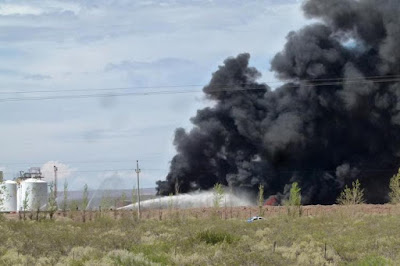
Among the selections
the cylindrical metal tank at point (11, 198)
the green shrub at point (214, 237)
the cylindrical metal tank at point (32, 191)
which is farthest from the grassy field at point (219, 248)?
the cylindrical metal tank at point (11, 198)

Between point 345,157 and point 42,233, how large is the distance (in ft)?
227

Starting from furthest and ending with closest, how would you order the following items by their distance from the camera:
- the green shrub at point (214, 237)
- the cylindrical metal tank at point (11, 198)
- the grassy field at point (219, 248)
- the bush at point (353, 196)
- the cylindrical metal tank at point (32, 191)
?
1. the cylindrical metal tank at point (32, 191)
2. the cylindrical metal tank at point (11, 198)
3. the bush at point (353, 196)
4. the green shrub at point (214, 237)
5. the grassy field at point (219, 248)

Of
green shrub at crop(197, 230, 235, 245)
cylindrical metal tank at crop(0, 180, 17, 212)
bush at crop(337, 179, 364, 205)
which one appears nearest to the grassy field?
green shrub at crop(197, 230, 235, 245)

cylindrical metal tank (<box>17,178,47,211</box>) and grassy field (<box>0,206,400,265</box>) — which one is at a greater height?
cylindrical metal tank (<box>17,178,47,211</box>)

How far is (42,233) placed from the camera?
3738 centimetres

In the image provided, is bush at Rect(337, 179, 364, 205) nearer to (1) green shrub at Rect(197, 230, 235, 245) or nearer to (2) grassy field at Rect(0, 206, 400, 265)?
(2) grassy field at Rect(0, 206, 400, 265)

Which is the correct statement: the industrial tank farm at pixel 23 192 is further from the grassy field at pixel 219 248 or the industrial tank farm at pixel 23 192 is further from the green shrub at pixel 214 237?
the green shrub at pixel 214 237

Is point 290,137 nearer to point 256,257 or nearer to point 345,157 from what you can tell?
point 345,157

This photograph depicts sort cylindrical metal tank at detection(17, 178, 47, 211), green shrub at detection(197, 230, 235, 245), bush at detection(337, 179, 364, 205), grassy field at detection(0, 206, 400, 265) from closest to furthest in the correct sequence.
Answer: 1. grassy field at detection(0, 206, 400, 265)
2. green shrub at detection(197, 230, 235, 245)
3. bush at detection(337, 179, 364, 205)
4. cylindrical metal tank at detection(17, 178, 47, 211)

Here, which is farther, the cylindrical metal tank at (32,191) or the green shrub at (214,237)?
the cylindrical metal tank at (32,191)

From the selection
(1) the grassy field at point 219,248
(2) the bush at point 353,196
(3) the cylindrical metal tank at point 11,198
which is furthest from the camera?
(3) the cylindrical metal tank at point 11,198

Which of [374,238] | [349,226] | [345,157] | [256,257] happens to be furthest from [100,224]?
[345,157]

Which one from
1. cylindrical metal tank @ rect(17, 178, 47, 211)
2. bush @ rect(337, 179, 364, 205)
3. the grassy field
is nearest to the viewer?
the grassy field

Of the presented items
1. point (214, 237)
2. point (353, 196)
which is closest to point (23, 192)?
point (353, 196)
